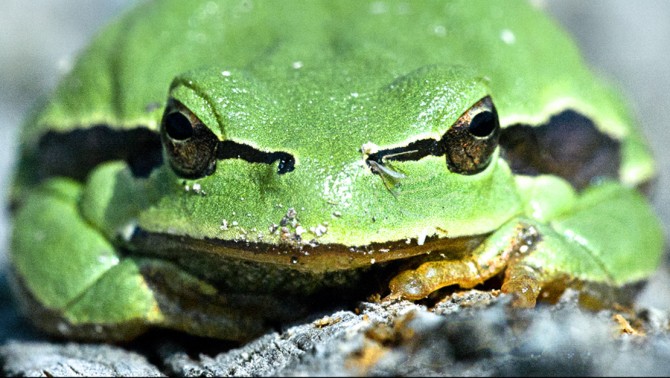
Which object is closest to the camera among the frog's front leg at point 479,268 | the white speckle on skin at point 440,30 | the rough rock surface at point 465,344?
the rough rock surface at point 465,344

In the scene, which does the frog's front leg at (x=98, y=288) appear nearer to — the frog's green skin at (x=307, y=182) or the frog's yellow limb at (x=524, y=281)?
the frog's green skin at (x=307, y=182)

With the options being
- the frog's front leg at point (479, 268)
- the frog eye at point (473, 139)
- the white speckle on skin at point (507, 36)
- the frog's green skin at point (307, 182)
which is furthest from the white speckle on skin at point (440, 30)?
the frog's front leg at point (479, 268)

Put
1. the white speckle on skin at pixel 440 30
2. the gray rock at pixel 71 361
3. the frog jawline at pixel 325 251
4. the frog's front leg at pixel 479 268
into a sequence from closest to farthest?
the frog jawline at pixel 325 251, the frog's front leg at pixel 479 268, the gray rock at pixel 71 361, the white speckle on skin at pixel 440 30

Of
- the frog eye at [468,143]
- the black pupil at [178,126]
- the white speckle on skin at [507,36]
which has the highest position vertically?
the white speckle on skin at [507,36]

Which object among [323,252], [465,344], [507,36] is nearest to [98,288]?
[323,252]

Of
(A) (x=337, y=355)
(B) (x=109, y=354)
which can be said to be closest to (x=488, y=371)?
(A) (x=337, y=355)

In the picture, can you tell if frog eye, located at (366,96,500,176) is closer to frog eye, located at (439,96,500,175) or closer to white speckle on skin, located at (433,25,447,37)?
frog eye, located at (439,96,500,175)

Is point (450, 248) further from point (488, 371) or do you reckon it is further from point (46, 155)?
point (46, 155)
